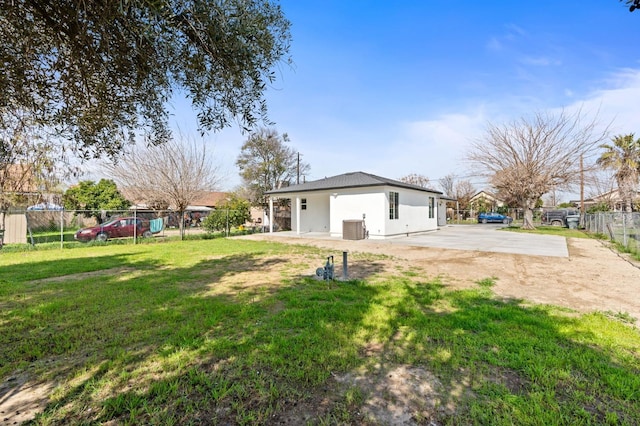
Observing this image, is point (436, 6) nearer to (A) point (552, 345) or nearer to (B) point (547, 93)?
(A) point (552, 345)

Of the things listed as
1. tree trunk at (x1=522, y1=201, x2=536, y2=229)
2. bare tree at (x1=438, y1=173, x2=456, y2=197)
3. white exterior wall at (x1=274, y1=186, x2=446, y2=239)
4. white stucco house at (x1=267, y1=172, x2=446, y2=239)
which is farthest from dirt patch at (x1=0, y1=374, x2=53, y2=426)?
bare tree at (x1=438, y1=173, x2=456, y2=197)

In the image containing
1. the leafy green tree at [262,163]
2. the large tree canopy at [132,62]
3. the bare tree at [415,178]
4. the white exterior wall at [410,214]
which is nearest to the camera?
the large tree canopy at [132,62]

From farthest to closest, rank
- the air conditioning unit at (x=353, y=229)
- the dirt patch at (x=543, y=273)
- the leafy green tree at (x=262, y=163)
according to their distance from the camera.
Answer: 1. the leafy green tree at (x=262, y=163)
2. the air conditioning unit at (x=353, y=229)
3. the dirt patch at (x=543, y=273)

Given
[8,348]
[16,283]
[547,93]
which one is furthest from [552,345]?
[547,93]

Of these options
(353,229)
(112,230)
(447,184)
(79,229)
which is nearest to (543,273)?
(353,229)

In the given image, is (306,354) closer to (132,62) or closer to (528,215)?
(132,62)

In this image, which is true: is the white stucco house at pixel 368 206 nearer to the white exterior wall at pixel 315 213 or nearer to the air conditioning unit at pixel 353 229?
the white exterior wall at pixel 315 213

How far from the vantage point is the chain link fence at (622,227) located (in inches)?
410

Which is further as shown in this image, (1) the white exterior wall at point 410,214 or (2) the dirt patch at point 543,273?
(1) the white exterior wall at point 410,214

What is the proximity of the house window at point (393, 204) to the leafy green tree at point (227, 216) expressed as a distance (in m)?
9.20

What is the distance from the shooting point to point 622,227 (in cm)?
1231

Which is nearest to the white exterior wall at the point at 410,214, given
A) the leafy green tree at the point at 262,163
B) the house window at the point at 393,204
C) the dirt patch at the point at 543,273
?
the house window at the point at 393,204

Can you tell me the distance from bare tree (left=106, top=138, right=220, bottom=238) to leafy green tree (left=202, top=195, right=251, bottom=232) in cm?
155

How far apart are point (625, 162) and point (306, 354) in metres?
34.7
